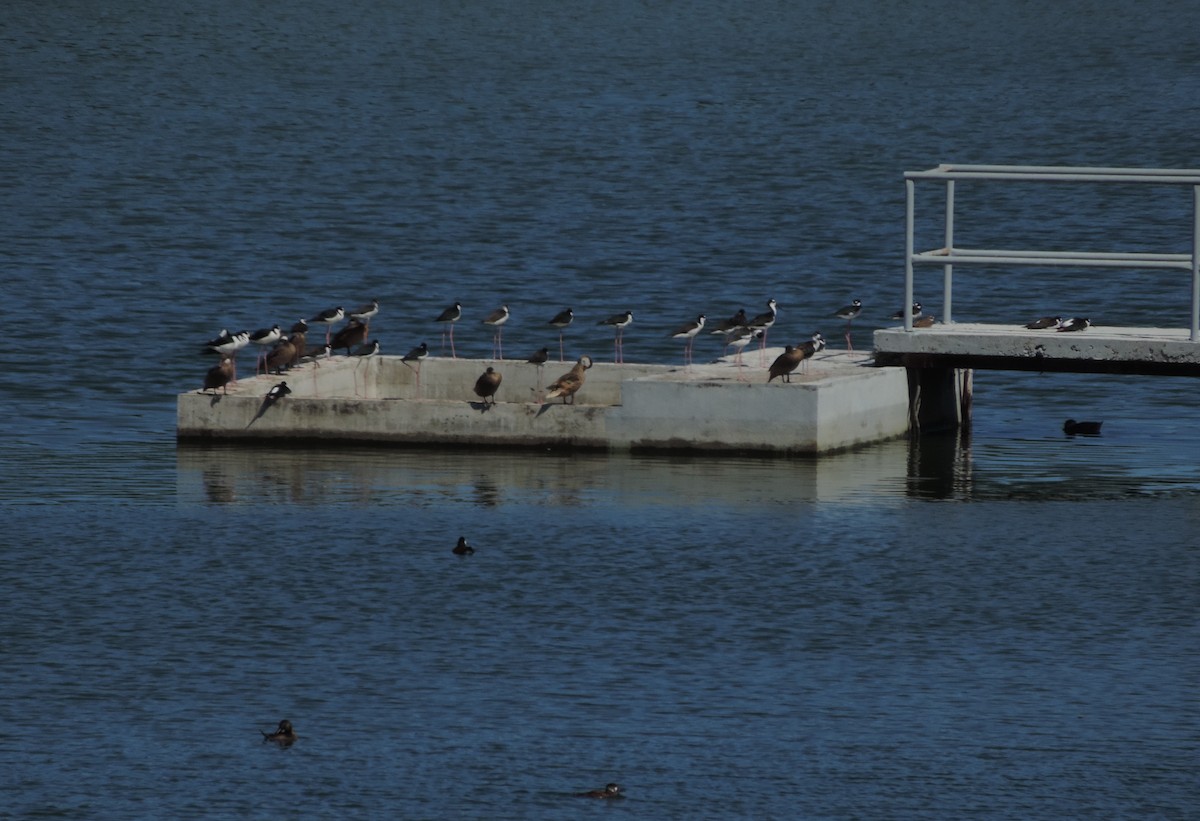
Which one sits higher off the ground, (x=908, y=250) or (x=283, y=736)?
(x=908, y=250)

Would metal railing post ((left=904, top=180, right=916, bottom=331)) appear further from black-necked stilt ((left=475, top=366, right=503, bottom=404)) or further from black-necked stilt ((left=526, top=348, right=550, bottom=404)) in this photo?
black-necked stilt ((left=475, top=366, right=503, bottom=404))

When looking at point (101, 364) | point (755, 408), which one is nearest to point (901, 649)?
point (755, 408)

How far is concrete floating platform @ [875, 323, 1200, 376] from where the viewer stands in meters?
29.4

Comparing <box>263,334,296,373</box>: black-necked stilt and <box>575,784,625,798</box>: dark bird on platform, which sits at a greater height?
<box>263,334,296,373</box>: black-necked stilt

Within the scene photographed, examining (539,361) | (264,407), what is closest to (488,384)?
(539,361)

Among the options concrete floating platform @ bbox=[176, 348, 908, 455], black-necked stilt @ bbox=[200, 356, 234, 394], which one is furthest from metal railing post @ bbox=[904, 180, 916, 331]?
black-necked stilt @ bbox=[200, 356, 234, 394]

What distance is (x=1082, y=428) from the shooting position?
111 feet

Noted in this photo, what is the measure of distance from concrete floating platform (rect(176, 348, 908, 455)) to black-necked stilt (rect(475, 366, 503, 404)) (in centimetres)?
38

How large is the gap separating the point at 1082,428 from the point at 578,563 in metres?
11.2

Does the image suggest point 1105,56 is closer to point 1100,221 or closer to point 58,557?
point 1100,221

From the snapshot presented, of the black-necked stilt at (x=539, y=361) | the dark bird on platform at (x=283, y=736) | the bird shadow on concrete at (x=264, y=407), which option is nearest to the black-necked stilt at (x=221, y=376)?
the bird shadow on concrete at (x=264, y=407)

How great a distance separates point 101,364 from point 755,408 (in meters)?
14.8

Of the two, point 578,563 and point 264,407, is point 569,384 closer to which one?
point 264,407

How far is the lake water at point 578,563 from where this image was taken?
18.1m
